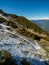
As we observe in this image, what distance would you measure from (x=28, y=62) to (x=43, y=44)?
580 cm

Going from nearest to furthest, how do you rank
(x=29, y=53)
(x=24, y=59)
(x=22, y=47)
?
1. (x=24, y=59)
2. (x=29, y=53)
3. (x=22, y=47)

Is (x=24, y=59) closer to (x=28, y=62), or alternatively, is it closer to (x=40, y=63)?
(x=28, y=62)

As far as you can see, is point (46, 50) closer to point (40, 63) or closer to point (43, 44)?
point (43, 44)

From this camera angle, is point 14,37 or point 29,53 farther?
point 14,37

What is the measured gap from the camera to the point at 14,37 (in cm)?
1852

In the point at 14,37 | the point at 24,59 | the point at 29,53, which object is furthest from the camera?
the point at 14,37

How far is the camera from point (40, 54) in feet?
51.5

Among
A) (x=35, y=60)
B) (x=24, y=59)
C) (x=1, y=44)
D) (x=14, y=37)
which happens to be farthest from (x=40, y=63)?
(x=14, y=37)

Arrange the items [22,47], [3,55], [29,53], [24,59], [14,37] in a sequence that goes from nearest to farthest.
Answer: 1. [3,55]
2. [24,59]
3. [29,53]
4. [22,47]
5. [14,37]

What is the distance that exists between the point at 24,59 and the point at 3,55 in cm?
188

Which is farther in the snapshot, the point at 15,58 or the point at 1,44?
the point at 1,44

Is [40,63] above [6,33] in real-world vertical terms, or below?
below

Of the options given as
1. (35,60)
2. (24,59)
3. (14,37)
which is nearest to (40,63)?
(35,60)

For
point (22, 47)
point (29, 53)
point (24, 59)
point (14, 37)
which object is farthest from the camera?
point (14, 37)
